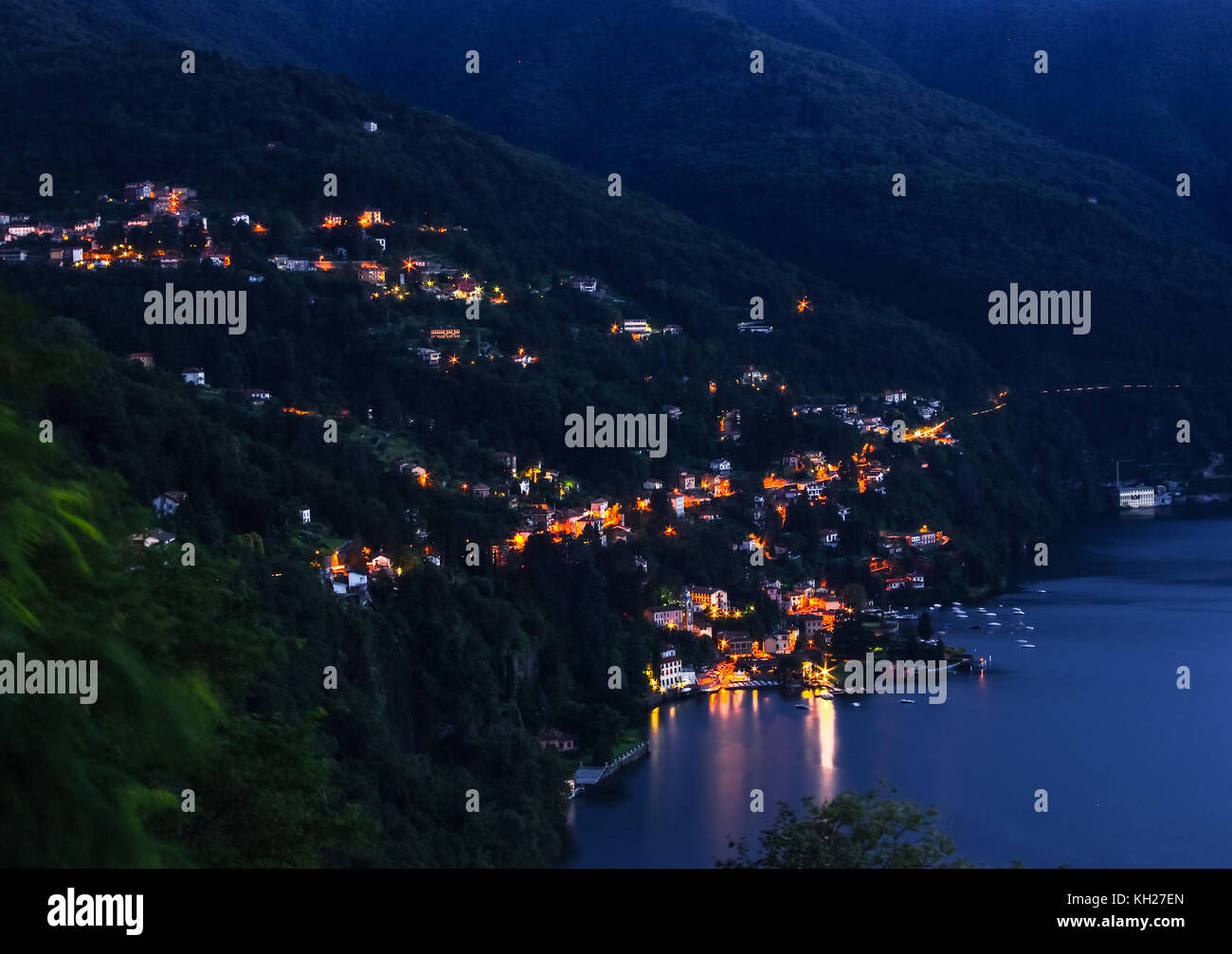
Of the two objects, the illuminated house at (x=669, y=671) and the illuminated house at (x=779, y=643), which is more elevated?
the illuminated house at (x=779, y=643)

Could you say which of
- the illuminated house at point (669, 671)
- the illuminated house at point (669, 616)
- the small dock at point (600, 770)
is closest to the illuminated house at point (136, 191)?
the illuminated house at point (669, 616)

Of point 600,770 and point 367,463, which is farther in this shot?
point 367,463

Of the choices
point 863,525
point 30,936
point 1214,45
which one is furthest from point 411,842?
point 1214,45

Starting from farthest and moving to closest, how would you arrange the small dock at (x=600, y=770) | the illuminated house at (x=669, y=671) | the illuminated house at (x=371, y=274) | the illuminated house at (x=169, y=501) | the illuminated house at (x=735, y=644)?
the illuminated house at (x=371, y=274), the illuminated house at (x=735, y=644), the illuminated house at (x=669, y=671), the illuminated house at (x=169, y=501), the small dock at (x=600, y=770)

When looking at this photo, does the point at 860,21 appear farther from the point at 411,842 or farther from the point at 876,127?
the point at 411,842

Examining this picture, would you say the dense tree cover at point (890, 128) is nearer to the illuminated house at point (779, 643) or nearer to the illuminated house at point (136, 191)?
the illuminated house at point (136, 191)

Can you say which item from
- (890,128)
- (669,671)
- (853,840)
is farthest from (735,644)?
(890,128)

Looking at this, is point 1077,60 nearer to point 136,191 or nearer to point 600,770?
point 136,191

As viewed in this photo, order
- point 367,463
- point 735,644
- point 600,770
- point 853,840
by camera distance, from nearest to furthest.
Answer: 1. point 853,840
2. point 600,770
3. point 735,644
4. point 367,463

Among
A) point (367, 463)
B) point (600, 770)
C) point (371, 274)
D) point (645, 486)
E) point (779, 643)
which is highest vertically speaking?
point (371, 274)
